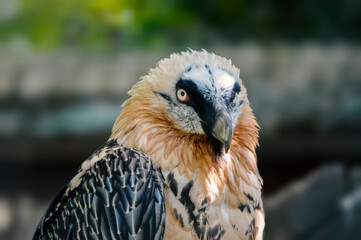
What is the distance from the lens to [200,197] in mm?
1296

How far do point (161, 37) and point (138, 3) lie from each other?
280 mm

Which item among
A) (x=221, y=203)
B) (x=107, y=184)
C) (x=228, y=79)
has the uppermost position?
(x=228, y=79)

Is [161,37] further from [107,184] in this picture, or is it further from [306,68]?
[107,184]

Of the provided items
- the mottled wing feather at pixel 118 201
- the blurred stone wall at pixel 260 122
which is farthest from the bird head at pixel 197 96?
the blurred stone wall at pixel 260 122

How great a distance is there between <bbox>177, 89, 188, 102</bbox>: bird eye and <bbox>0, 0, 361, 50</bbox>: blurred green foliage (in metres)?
1.89

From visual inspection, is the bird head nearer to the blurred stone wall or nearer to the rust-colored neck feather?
the rust-colored neck feather

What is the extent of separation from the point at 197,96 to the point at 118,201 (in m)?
0.37

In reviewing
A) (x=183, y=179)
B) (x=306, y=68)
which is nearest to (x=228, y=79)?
(x=183, y=179)

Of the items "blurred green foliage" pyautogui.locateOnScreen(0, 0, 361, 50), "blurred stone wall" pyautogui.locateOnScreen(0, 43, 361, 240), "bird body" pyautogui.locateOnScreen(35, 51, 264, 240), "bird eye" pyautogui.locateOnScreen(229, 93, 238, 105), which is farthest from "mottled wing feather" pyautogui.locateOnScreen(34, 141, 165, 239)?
"blurred green foliage" pyautogui.locateOnScreen(0, 0, 361, 50)

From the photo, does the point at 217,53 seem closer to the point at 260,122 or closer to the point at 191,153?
the point at 260,122

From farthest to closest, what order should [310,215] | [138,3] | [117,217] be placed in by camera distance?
[310,215], [138,3], [117,217]

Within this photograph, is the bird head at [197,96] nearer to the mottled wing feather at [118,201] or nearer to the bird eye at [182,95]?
the bird eye at [182,95]

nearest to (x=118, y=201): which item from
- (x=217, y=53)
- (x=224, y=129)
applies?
(x=224, y=129)

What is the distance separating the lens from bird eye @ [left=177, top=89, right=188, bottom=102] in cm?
137
